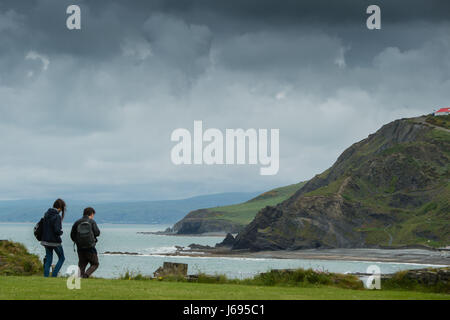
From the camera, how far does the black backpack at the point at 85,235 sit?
2102 centimetres

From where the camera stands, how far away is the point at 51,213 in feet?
70.6

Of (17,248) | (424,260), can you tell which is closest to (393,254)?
(424,260)

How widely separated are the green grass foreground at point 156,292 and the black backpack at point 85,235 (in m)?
1.57

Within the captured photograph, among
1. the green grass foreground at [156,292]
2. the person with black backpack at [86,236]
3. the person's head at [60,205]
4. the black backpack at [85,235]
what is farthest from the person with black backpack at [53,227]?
the green grass foreground at [156,292]

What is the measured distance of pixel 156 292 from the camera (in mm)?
17578

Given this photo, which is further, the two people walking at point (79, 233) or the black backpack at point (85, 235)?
the two people walking at point (79, 233)

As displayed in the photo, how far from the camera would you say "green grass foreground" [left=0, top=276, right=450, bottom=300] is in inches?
645

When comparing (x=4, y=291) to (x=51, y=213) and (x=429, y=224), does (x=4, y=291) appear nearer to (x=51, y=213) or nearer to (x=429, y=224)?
(x=51, y=213)

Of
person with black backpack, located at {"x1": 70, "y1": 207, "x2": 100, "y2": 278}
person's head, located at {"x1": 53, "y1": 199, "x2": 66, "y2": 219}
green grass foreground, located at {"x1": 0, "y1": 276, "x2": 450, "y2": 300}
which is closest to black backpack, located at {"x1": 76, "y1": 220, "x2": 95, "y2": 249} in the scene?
person with black backpack, located at {"x1": 70, "y1": 207, "x2": 100, "y2": 278}

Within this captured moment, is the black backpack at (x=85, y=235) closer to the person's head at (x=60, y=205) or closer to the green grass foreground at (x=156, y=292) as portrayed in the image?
the person's head at (x=60, y=205)

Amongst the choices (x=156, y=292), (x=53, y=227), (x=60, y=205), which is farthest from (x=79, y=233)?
(x=156, y=292)

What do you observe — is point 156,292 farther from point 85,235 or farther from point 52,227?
point 52,227
